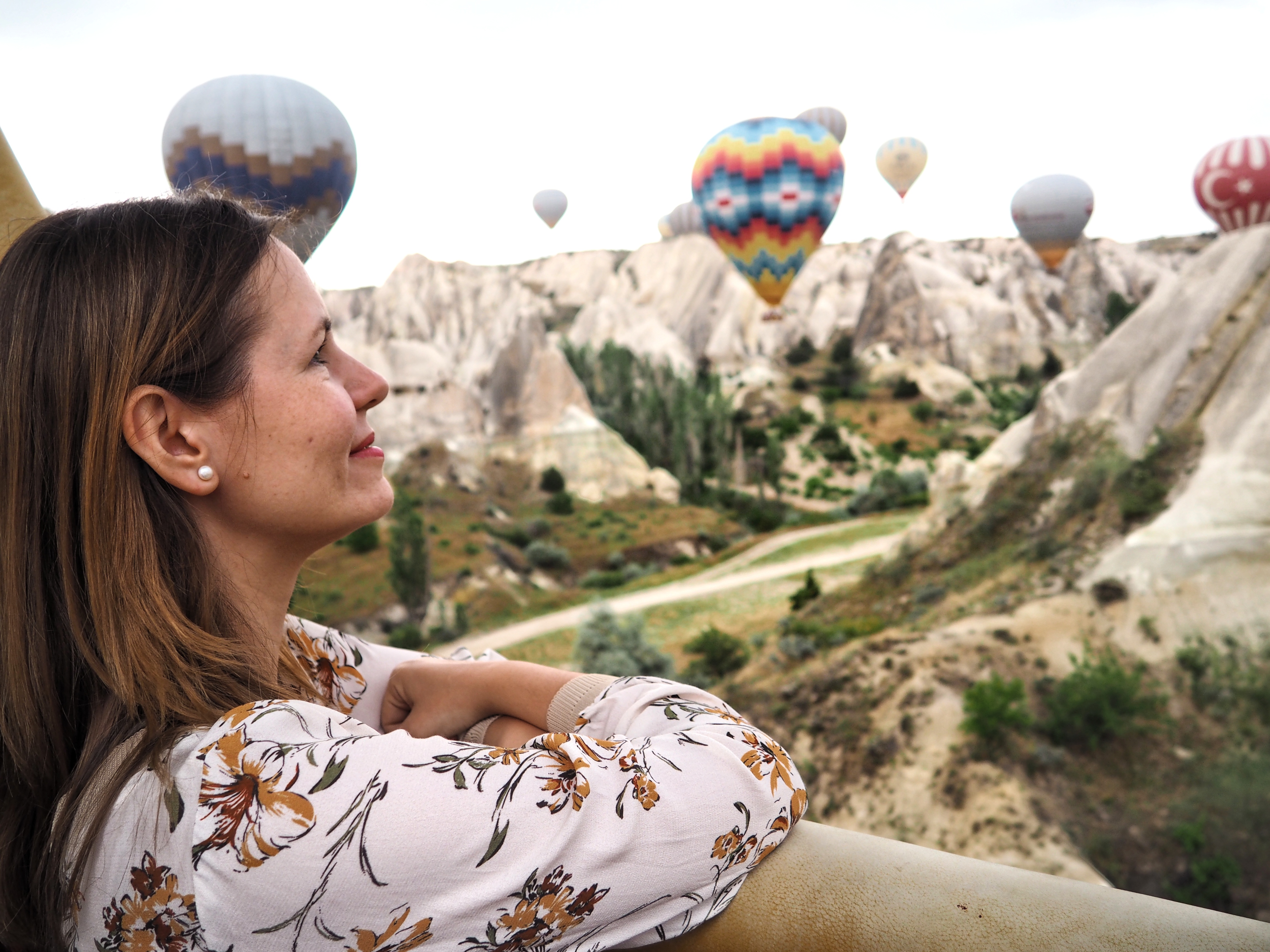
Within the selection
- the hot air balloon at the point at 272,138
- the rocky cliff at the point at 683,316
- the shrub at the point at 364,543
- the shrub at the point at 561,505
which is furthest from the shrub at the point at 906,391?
the hot air balloon at the point at 272,138

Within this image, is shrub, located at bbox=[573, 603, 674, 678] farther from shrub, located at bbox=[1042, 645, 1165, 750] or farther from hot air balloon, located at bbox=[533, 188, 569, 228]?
hot air balloon, located at bbox=[533, 188, 569, 228]

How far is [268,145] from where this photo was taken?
13531 millimetres

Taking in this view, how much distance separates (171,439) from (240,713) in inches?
14.2

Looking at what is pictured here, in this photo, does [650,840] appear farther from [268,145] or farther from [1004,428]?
[1004,428]

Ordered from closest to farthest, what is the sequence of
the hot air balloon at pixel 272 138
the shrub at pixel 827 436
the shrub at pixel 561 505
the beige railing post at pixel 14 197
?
the beige railing post at pixel 14 197, the hot air balloon at pixel 272 138, the shrub at pixel 561 505, the shrub at pixel 827 436

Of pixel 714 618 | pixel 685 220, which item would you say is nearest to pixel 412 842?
pixel 714 618

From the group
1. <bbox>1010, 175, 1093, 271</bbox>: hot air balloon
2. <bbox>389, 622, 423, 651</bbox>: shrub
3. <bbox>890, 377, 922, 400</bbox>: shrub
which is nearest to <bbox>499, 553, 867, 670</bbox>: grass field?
<bbox>389, 622, 423, 651</bbox>: shrub

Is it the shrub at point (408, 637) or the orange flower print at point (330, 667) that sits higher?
the orange flower print at point (330, 667)

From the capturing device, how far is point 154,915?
873 millimetres

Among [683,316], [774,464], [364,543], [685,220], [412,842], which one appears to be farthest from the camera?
[685,220]

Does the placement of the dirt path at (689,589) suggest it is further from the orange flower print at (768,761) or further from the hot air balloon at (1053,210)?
the hot air balloon at (1053,210)

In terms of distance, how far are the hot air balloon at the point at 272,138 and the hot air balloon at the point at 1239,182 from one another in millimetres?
23544

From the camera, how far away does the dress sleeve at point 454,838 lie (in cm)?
82

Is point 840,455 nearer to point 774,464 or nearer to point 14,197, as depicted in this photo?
point 774,464
